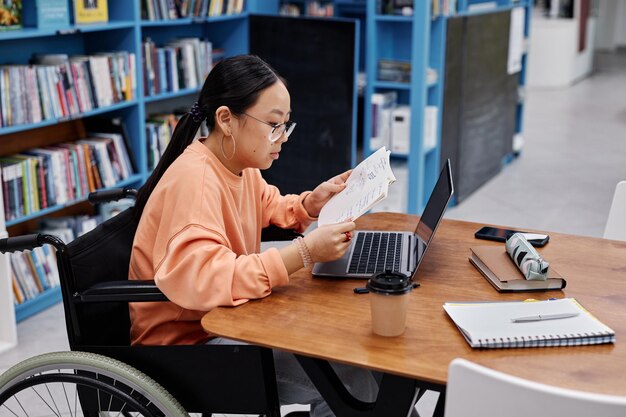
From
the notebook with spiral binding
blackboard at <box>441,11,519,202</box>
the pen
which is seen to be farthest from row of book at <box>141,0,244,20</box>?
the pen

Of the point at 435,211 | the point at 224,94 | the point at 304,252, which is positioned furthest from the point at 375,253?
the point at 224,94

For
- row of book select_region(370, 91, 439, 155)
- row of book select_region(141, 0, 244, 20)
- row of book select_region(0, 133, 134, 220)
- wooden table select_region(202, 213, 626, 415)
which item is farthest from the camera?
row of book select_region(370, 91, 439, 155)

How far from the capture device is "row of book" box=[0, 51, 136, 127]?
11.3 feet

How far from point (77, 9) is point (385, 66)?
74.7 inches

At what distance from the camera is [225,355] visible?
1694mm

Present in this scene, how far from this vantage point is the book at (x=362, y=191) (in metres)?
1.74

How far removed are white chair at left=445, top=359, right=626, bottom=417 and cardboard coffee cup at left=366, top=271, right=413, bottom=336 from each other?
0.30 meters

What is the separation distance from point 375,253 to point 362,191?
197mm

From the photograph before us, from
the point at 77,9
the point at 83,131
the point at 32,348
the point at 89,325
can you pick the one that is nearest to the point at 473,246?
the point at 89,325

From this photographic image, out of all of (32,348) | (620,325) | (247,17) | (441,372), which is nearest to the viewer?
(441,372)

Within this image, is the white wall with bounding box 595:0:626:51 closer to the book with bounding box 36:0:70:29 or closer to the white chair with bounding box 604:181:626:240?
the book with bounding box 36:0:70:29

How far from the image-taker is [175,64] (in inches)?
176

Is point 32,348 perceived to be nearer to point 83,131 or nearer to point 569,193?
point 83,131

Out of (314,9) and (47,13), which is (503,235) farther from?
(314,9)
